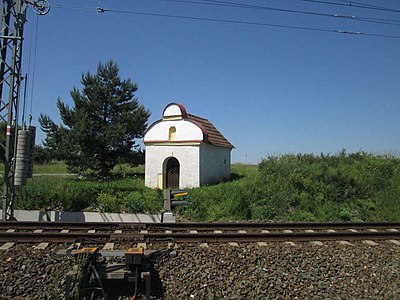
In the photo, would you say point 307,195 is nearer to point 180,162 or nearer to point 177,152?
point 180,162

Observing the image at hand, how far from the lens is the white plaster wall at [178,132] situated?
17906 millimetres

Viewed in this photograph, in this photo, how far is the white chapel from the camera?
1772cm

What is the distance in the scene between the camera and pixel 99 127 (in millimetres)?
23688

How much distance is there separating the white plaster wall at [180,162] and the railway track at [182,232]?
27.3ft

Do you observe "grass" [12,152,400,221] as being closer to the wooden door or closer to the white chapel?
the white chapel

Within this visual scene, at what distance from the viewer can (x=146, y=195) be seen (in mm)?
14844

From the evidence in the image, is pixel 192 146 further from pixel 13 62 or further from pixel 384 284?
pixel 384 284

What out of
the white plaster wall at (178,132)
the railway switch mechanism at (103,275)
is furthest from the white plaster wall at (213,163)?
the railway switch mechanism at (103,275)

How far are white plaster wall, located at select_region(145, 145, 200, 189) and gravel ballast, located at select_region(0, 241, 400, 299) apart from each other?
1063 centimetres

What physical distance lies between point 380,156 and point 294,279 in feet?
58.2

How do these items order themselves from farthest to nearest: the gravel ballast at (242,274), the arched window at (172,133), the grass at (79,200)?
the arched window at (172,133) → the grass at (79,200) → the gravel ballast at (242,274)

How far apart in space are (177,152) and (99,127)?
8697mm

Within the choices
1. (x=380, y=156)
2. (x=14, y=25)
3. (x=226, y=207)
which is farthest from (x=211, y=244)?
(x=380, y=156)

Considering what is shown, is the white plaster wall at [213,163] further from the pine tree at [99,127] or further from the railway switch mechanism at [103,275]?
the railway switch mechanism at [103,275]
